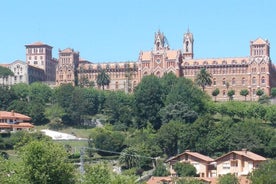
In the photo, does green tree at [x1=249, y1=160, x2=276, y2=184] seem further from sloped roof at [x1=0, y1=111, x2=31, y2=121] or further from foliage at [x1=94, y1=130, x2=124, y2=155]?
sloped roof at [x1=0, y1=111, x2=31, y2=121]

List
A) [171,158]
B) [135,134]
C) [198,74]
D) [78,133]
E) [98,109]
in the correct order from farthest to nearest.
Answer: [198,74]
[98,109]
[78,133]
[135,134]
[171,158]

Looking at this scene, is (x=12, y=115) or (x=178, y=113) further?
(x=12, y=115)

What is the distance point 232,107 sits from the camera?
→ 117812 mm

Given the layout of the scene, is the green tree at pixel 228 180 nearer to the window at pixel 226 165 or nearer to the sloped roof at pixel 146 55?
the window at pixel 226 165

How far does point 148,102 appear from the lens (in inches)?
4547

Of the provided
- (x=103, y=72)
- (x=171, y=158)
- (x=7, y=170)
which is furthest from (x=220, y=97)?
(x=7, y=170)

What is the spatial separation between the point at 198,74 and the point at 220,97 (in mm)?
6844

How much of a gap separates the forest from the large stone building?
7761 millimetres

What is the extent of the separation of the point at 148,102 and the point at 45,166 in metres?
67.1

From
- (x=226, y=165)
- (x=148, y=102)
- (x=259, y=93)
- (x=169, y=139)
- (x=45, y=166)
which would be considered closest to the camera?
(x=45, y=166)

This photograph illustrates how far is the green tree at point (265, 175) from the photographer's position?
202ft

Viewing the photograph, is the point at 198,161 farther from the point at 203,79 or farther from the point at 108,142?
the point at 203,79

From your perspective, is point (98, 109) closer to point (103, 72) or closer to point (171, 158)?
point (103, 72)

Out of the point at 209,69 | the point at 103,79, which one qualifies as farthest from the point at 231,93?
the point at 103,79
